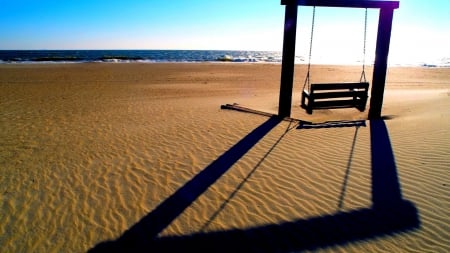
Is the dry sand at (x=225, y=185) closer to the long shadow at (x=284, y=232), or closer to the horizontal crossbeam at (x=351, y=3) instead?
the long shadow at (x=284, y=232)

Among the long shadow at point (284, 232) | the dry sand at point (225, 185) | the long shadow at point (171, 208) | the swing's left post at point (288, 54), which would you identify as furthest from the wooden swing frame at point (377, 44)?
the long shadow at point (284, 232)

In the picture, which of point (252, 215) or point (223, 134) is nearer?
point (252, 215)

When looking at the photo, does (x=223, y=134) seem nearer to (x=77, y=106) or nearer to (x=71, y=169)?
(x=71, y=169)

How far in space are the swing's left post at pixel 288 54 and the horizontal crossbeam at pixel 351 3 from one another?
0.16 m

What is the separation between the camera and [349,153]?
6.19m

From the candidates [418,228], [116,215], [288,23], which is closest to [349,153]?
[418,228]

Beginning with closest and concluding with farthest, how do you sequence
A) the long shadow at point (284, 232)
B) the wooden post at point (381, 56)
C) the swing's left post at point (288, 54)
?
1. the long shadow at point (284, 232)
2. the swing's left post at point (288, 54)
3. the wooden post at point (381, 56)

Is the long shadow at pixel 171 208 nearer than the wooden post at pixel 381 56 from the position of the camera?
Yes

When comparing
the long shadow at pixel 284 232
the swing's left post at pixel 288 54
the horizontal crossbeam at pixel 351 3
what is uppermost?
the horizontal crossbeam at pixel 351 3

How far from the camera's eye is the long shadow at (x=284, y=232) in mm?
3420

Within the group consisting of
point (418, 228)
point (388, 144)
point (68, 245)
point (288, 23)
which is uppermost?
point (288, 23)

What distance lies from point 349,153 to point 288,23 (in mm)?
4072

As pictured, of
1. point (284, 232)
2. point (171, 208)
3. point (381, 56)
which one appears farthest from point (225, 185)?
point (381, 56)

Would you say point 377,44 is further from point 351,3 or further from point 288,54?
point 288,54
